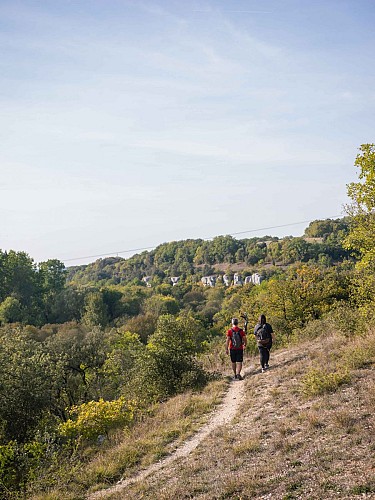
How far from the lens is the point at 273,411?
9.10 m

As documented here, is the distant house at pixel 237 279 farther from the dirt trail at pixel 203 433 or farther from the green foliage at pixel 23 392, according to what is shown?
the dirt trail at pixel 203 433

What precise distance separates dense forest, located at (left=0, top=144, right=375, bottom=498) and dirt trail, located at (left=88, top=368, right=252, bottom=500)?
167 centimetres

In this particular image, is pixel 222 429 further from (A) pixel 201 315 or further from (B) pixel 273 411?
(A) pixel 201 315

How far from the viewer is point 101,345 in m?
26.8

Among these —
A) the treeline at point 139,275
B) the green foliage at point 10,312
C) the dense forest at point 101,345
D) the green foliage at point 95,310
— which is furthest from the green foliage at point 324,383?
the green foliage at point 10,312

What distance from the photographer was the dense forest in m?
11.7

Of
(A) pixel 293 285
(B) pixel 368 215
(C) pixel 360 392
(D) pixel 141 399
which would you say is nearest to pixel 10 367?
(D) pixel 141 399

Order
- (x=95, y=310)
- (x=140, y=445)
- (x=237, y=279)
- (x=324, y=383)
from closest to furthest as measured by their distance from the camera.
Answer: (x=140, y=445), (x=324, y=383), (x=95, y=310), (x=237, y=279)

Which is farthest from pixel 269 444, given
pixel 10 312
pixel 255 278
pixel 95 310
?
pixel 255 278

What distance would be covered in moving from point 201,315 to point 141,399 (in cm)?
5086

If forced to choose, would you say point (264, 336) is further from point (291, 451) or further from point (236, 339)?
point (291, 451)

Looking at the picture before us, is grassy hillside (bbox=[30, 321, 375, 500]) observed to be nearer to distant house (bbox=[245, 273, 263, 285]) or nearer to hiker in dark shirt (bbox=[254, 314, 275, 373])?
hiker in dark shirt (bbox=[254, 314, 275, 373])

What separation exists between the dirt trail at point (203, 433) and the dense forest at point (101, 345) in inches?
65.9

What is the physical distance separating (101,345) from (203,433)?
62.2 ft
